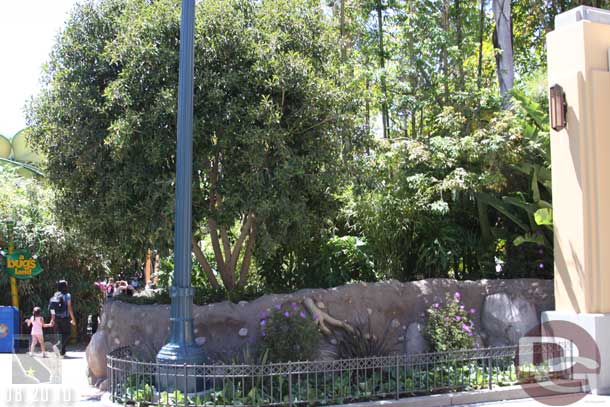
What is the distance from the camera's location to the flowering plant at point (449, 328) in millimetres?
10125

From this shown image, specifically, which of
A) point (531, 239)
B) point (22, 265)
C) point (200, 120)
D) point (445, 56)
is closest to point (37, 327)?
point (22, 265)

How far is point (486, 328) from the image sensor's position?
11.3 metres

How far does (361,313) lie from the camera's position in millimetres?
10492

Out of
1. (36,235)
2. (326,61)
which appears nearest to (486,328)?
(326,61)

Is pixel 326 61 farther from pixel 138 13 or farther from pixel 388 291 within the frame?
pixel 388 291

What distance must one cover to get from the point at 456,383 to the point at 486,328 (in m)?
2.34

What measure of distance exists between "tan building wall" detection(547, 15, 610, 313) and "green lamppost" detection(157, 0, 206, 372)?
253 inches

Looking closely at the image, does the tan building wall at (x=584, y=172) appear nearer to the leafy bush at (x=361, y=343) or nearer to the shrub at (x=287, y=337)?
the leafy bush at (x=361, y=343)

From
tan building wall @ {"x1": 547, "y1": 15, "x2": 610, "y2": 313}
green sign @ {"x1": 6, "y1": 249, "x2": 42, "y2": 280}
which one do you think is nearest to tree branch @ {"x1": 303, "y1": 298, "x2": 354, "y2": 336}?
tan building wall @ {"x1": 547, "y1": 15, "x2": 610, "y2": 313}

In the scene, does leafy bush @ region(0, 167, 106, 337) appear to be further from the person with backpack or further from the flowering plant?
the flowering plant

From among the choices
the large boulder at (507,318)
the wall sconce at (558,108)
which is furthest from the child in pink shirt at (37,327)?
the wall sconce at (558,108)

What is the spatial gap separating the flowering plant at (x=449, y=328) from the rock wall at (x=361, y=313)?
0.27 metres

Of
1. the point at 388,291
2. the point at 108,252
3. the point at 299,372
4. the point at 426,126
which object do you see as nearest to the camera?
the point at 299,372

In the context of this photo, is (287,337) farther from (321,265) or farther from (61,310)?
(61,310)
